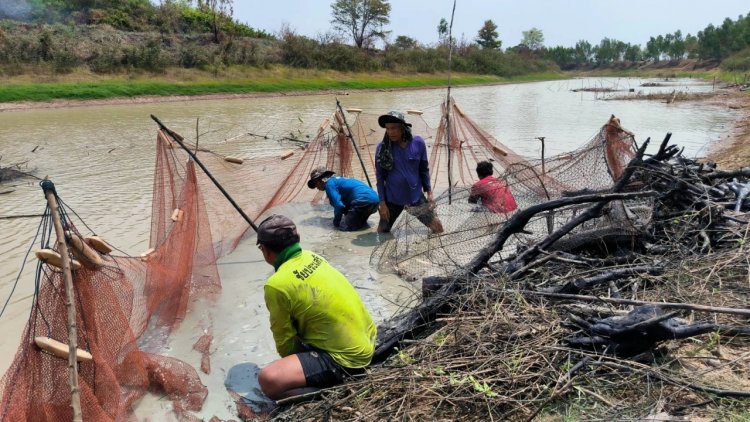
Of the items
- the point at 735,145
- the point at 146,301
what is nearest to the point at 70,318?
the point at 146,301

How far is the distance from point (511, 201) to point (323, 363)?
306 cm

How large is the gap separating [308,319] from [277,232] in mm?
474

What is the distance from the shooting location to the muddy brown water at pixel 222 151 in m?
3.89

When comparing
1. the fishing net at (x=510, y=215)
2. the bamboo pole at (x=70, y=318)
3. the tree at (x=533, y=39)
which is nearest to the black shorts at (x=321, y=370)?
the bamboo pole at (x=70, y=318)

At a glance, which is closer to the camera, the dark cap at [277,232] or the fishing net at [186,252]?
the fishing net at [186,252]

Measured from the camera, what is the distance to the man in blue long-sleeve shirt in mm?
5168

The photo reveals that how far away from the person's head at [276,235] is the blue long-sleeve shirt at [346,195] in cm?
330

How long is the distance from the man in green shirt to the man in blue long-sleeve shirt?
2.54m

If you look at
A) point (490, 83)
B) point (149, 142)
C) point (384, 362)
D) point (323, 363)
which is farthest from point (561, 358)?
point (490, 83)

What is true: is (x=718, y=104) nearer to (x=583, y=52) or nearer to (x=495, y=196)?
(x=495, y=196)

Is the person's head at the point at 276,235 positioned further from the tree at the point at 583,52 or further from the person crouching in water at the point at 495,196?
the tree at the point at 583,52

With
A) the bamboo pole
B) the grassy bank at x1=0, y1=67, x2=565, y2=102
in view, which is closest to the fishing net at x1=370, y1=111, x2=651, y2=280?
the bamboo pole

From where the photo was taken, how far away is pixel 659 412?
81.7 inches

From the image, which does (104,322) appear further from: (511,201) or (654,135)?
(654,135)
